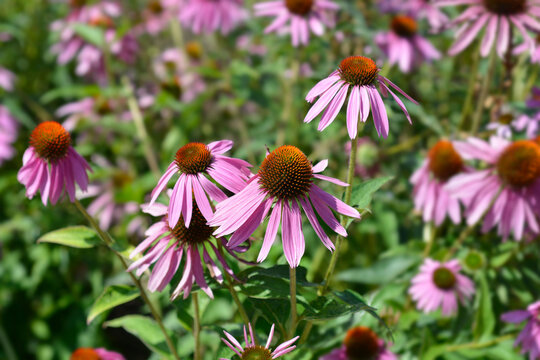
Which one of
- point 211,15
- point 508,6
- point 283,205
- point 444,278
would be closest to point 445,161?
point 444,278

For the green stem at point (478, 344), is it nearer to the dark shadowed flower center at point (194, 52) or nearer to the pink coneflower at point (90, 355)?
the pink coneflower at point (90, 355)

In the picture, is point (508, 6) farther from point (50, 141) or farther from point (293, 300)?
point (50, 141)

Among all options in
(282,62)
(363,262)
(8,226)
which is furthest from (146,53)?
(363,262)

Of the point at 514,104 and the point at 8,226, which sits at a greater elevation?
the point at 514,104

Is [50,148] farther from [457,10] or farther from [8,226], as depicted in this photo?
[457,10]

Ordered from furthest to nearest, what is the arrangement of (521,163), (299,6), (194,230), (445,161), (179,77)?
(179,77) → (299,6) → (445,161) → (521,163) → (194,230)

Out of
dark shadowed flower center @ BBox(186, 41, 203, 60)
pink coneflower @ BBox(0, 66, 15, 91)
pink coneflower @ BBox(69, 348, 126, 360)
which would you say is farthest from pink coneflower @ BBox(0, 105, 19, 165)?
pink coneflower @ BBox(69, 348, 126, 360)
